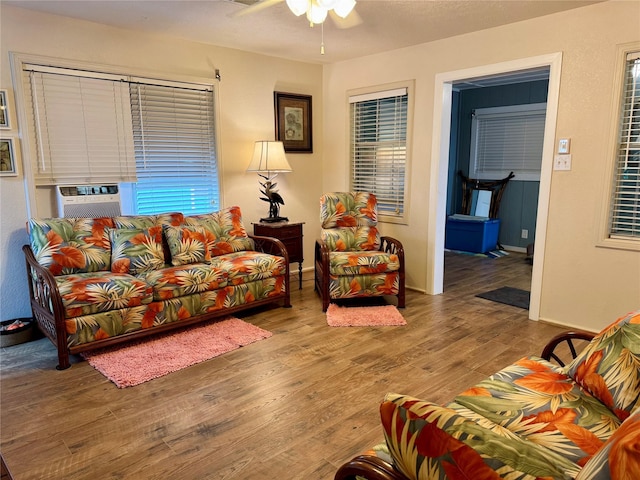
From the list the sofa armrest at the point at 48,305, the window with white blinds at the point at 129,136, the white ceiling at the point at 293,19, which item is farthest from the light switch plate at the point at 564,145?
the sofa armrest at the point at 48,305

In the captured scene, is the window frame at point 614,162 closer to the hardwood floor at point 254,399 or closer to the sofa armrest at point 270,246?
the hardwood floor at point 254,399

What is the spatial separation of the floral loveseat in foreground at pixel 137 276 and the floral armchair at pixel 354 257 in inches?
16.2

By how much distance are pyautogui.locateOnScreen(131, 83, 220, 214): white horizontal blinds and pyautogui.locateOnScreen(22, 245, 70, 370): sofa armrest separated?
111 centimetres

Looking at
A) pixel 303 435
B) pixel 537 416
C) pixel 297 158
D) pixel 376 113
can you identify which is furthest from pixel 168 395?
pixel 376 113

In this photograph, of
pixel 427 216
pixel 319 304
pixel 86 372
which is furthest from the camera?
pixel 427 216

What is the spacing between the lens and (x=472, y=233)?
6535 mm

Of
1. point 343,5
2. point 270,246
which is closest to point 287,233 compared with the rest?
point 270,246

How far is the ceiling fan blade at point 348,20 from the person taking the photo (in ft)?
11.2

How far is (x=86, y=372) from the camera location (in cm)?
282

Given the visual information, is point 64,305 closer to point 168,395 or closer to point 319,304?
point 168,395

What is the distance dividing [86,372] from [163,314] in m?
0.64

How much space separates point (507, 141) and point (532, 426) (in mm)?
6073

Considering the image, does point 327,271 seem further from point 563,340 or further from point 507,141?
point 507,141

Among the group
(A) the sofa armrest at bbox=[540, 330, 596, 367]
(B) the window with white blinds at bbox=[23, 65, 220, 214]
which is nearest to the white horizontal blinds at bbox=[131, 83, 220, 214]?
(B) the window with white blinds at bbox=[23, 65, 220, 214]
